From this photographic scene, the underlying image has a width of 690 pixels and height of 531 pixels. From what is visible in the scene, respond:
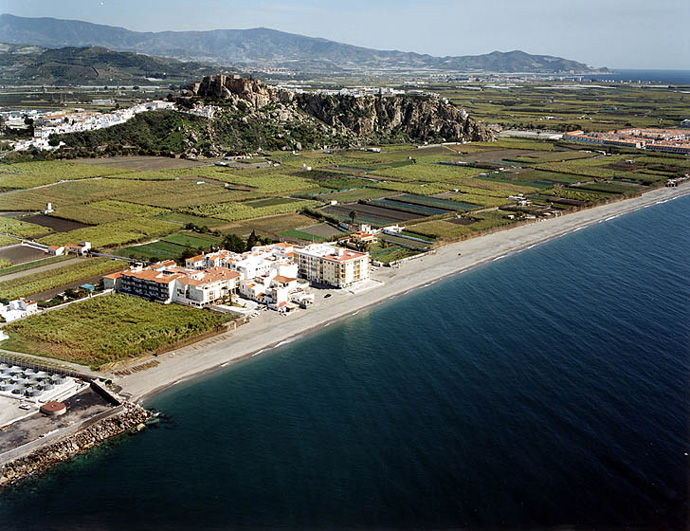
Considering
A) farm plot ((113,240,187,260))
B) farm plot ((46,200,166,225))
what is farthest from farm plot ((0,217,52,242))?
farm plot ((113,240,187,260))

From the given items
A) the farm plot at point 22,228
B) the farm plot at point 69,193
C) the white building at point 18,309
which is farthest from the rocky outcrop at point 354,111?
the white building at point 18,309

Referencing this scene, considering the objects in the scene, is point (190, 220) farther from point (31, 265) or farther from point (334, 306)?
point (334, 306)

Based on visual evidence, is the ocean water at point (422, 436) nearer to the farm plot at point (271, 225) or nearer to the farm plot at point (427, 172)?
A: the farm plot at point (271, 225)

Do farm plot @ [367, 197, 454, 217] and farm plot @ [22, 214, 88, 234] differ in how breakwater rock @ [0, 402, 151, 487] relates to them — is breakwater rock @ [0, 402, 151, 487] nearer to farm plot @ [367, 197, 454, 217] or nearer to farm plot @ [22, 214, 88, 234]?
farm plot @ [22, 214, 88, 234]

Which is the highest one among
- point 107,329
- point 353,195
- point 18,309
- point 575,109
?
point 575,109

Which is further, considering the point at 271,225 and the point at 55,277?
the point at 271,225

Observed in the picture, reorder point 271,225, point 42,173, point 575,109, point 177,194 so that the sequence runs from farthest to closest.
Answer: point 575,109 → point 42,173 → point 177,194 → point 271,225

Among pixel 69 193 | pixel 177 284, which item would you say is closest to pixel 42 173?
pixel 69 193

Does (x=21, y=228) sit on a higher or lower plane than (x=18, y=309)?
higher
